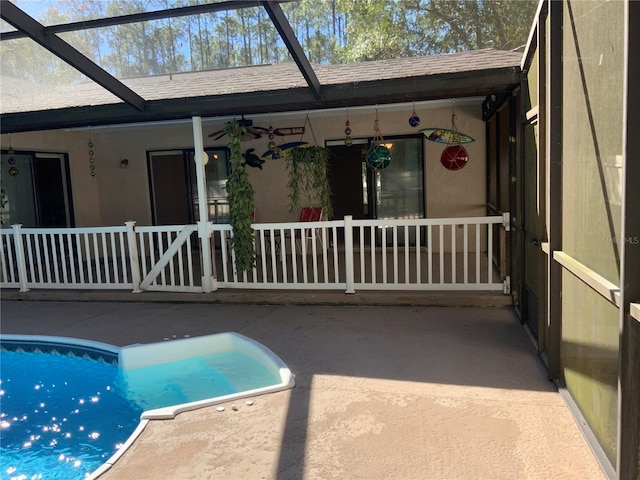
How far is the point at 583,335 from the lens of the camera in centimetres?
263

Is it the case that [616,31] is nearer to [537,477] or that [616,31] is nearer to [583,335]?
[583,335]

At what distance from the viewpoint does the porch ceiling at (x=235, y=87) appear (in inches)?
174

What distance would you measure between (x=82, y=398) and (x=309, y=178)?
4.87m

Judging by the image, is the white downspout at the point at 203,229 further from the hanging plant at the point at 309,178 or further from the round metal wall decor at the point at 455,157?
the round metal wall decor at the point at 455,157

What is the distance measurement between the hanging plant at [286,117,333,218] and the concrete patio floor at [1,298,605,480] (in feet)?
9.82

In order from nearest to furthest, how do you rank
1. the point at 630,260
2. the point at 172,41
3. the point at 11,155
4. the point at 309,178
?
the point at 630,260
the point at 172,41
the point at 11,155
the point at 309,178

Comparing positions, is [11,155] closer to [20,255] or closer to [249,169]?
[20,255]

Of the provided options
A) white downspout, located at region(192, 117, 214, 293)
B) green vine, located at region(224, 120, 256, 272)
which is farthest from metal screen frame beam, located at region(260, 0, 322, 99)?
white downspout, located at region(192, 117, 214, 293)

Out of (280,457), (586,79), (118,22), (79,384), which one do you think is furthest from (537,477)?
(118,22)

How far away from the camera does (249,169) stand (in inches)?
325

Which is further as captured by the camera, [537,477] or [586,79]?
[586,79]

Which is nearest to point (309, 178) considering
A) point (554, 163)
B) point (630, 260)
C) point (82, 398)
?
point (82, 398)

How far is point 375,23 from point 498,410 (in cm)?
1588

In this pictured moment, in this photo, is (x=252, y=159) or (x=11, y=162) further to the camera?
(x=252, y=159)
